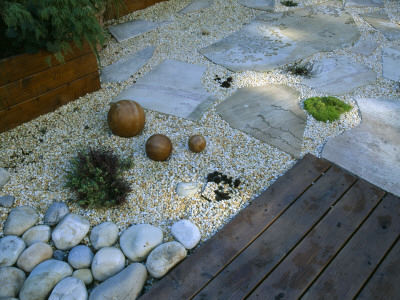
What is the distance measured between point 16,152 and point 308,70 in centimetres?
331

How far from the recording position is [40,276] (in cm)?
182

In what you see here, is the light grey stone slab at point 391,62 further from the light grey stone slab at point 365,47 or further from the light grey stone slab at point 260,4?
the light grey stone slab at point 260,4

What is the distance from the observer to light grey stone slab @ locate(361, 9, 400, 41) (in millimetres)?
4699

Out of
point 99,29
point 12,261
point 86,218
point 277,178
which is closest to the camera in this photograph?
point 12,261

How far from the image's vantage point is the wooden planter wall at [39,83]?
267 cm

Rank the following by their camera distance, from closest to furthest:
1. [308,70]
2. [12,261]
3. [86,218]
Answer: [12,261], [86,218], [308,70]

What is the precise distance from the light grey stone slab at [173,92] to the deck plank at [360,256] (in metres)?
1.76

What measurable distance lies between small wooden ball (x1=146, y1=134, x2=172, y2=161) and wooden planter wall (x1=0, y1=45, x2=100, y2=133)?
1.18m

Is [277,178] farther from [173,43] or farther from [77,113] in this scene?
[173,43]

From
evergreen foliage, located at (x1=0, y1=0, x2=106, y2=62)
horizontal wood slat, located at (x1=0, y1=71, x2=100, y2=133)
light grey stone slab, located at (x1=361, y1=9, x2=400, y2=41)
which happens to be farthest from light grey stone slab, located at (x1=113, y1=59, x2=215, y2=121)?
light grey stone slab, located at (x1=361, y1=9, x2=400, y2=41)

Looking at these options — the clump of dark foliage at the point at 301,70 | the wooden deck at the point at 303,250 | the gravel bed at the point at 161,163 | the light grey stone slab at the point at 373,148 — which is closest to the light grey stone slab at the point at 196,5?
the gravel bed at the point at 161,163

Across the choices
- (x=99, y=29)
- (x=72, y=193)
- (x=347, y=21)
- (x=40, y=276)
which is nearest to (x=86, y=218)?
(x=72, y=193)

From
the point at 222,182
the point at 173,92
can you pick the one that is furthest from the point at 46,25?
the point at 222,182

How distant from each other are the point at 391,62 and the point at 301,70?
4.38 ft
